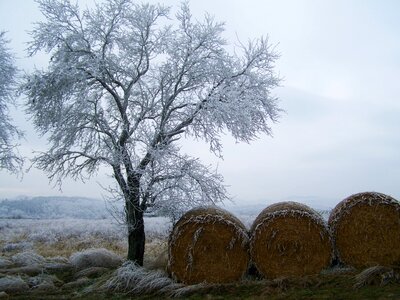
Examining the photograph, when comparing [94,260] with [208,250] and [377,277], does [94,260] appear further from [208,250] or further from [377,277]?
[377,277]

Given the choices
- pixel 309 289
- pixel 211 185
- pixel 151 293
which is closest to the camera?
pixel 309 289

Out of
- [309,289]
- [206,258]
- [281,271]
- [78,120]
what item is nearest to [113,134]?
[78,120]

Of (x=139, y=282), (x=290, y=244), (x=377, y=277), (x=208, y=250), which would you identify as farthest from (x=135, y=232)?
(x=377, y=277)

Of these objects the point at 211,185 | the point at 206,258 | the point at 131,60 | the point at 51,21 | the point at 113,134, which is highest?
the point at 51,21

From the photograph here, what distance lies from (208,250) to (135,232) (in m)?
2.29

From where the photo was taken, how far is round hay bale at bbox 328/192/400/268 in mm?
8359

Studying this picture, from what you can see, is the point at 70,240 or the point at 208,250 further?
the point at 70,240

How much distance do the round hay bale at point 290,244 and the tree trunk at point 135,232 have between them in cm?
279

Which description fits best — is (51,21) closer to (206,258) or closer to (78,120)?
(78,120)

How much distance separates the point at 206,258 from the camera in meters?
8.48

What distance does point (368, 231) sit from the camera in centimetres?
847

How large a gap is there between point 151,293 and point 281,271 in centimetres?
243

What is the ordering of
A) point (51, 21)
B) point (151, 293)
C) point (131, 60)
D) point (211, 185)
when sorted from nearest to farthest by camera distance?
point (151, 293) < point (211, 185) < point (51, 21) < point (131, 60)

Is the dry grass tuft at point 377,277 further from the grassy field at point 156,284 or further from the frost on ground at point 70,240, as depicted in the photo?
the frost on ground at point 70,240
